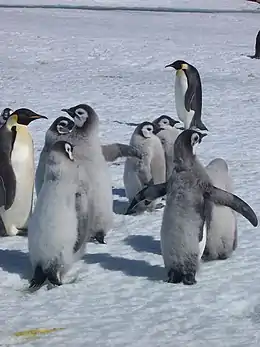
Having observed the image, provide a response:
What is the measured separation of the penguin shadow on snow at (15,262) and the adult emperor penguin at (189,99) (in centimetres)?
471

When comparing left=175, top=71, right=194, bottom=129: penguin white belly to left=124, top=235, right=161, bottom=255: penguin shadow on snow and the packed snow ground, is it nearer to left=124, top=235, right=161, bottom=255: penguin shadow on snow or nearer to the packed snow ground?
left=124, top=235, right=161, bottom=255: penguin shadow on snow

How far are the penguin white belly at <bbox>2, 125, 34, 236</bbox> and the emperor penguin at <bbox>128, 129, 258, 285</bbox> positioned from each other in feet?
3.98

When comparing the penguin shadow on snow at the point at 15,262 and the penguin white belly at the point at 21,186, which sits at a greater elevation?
the penguin white belly at the point at 21,186

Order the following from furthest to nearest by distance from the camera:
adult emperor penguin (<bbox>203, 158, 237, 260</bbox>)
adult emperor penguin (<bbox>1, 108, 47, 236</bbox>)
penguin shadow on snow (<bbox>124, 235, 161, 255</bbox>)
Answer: adult emperor penguin (<bbox>1, 108, 47, 236</bbox>)
penguin shadow on snow (<bbox>124, 235, 161, 255</bbox>)
adult emperor penguin (<bbox>203, 158, 237, 260</bbox>)

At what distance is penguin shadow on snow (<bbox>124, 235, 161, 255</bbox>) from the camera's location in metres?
4.96

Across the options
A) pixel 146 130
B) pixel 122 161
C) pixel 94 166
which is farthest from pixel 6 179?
pixel 122 161

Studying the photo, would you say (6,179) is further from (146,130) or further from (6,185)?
(146,130)

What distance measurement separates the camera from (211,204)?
4422 millimetres

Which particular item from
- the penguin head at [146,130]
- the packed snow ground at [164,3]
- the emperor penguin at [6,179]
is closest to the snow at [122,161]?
the emperor penguin at [6,179]

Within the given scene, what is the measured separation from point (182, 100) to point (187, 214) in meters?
5.48

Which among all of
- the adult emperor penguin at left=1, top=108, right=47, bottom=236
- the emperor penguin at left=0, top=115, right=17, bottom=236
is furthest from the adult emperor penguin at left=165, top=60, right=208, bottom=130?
the emperor penguin at left=0, top=115, right=17, bottom=236

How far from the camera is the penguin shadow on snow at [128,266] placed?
4504 mm

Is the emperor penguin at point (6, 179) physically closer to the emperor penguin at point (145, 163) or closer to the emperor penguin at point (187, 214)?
the emperor penguin at point (145, 163)

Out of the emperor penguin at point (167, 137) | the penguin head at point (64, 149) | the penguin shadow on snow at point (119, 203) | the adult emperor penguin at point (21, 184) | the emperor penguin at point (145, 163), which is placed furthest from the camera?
the emperor penguin at point (167, 137)
